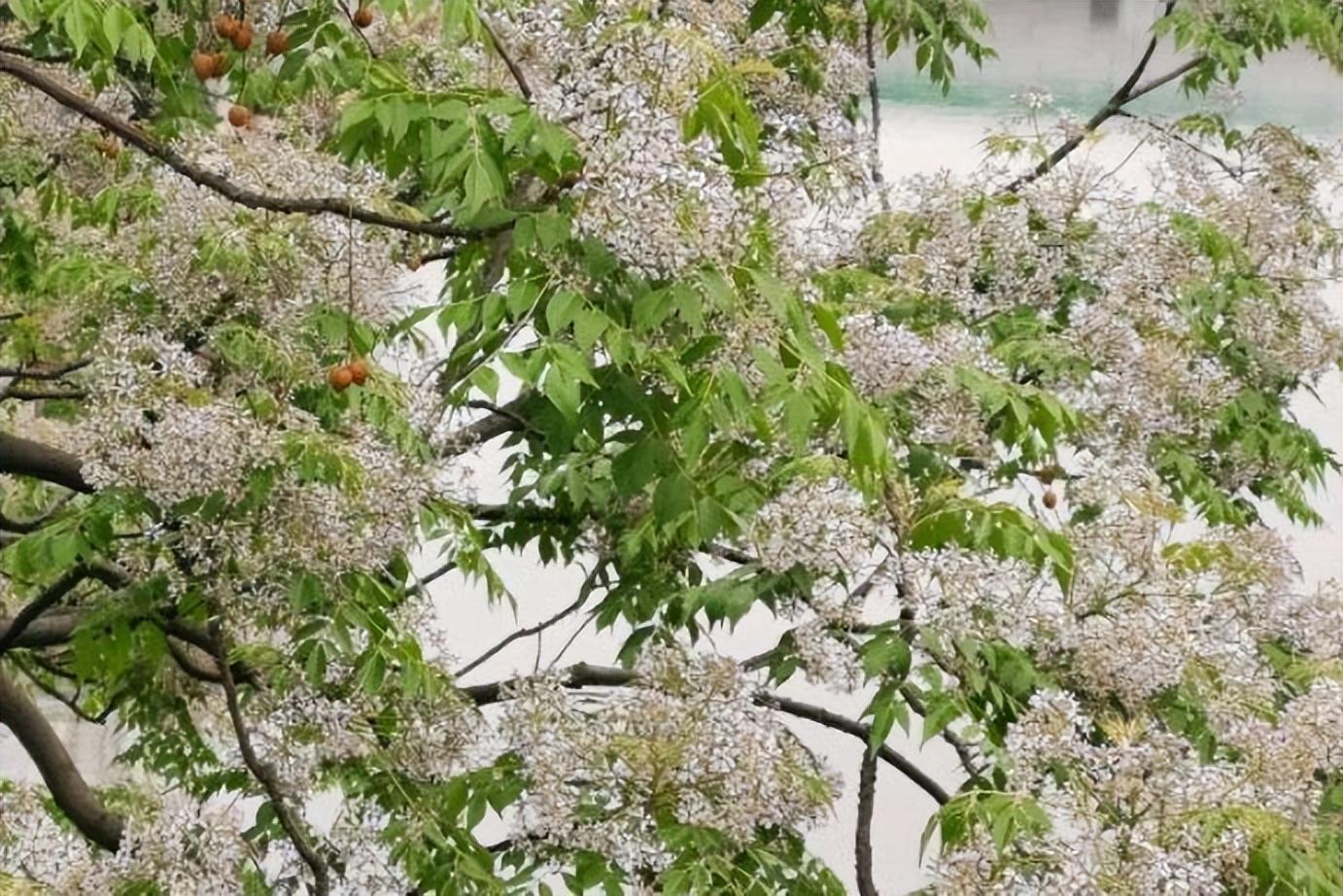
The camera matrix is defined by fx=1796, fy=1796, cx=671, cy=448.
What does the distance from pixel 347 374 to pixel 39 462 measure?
811 millimetres

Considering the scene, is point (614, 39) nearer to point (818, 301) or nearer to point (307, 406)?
point (818, 301)

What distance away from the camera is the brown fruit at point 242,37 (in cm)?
244

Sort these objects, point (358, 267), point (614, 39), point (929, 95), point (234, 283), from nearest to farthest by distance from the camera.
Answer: point (614, 39) → point (234, 283) → point (358, 267) → point (929, 95)

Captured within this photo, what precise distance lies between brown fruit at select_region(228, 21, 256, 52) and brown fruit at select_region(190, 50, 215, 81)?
55mm

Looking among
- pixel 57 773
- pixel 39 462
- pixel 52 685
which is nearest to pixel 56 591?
pixel 39 462

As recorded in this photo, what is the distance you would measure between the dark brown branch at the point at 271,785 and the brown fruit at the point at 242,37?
792mm

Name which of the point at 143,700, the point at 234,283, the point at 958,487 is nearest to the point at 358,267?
the point at 234,283

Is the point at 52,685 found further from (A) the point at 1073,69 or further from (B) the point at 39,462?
(A) the point at 1073,69

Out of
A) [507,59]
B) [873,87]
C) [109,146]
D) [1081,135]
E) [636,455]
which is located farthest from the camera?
[873,87]

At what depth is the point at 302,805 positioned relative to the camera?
7.86ft

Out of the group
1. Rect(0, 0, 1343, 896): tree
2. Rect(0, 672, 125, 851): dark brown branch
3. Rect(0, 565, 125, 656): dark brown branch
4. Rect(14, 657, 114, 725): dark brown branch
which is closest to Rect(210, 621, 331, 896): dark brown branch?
Rect(0, 0, 1343, 896): tree

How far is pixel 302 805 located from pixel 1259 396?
5.64 feet

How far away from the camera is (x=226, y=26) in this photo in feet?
8.04

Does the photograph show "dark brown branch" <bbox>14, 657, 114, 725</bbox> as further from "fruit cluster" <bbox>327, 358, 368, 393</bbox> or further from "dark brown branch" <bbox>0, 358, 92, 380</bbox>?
"fruit cluster" <bbox>327, 358, 368, 393</bbox>
